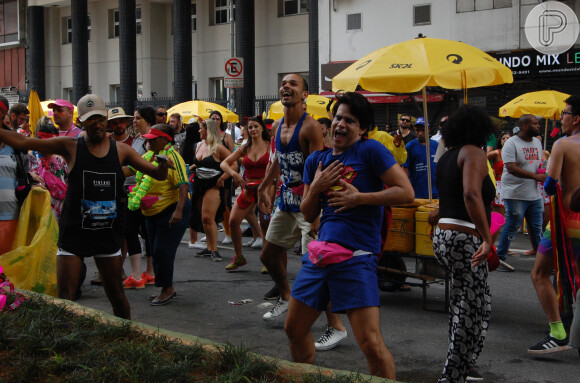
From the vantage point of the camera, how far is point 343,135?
173 inches

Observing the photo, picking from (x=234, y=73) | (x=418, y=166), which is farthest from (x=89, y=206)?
(x=234, y=73)

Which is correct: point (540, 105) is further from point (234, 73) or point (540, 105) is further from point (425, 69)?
point (425, 69)

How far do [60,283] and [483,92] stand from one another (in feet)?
60.7

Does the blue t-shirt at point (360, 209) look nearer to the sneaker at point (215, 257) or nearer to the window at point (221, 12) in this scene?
the sneaker at point (215, 257)

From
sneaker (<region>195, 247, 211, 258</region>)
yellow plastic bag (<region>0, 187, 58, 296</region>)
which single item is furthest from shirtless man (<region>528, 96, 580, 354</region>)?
sneaker (<region>195, 247, 211, 258</region>)

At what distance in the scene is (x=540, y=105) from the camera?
14.8 m

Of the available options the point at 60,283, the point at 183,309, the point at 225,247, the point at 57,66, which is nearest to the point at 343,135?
the point at 60,283

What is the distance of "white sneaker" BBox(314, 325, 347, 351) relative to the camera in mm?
6012

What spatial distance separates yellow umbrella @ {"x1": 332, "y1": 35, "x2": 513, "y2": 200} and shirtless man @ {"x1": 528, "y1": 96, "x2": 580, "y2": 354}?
216 cm

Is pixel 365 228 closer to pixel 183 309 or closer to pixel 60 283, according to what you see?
pixel 60 283

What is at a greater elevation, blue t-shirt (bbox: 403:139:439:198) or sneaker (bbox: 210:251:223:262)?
blue t-shirt (bbox: 403:139:439:198)

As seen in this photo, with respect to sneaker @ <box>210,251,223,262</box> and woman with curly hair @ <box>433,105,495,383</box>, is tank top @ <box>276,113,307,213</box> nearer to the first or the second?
woman with curly hair @ <box>433,105,495,383</box>

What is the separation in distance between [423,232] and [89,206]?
10.7 feet

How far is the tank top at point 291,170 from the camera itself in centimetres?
646
